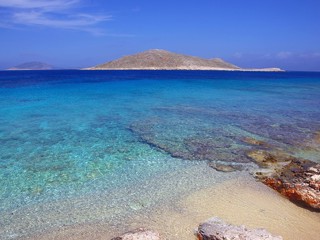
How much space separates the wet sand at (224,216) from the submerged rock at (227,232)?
1.00 ft

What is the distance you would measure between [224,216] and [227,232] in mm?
1246

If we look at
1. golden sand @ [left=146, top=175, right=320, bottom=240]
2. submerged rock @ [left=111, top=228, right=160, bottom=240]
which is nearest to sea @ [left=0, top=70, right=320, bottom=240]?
golden sand @ [left=146, top=175, right=320, bottom=240]

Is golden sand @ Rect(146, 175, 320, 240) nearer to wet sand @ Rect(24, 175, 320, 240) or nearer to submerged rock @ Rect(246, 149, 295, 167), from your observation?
wet sand @ Rect(24, 175, 320, 240)

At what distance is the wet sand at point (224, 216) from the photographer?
6523mm

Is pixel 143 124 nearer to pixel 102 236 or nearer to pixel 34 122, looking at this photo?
pixel 34 122

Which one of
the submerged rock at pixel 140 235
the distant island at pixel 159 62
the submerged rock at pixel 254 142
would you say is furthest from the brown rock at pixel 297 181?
the distant island at pixel 159 62

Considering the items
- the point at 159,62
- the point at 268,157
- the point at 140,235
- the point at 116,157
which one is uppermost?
the point at 159,62

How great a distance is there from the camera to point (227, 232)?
235 inches

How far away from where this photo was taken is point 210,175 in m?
9.74

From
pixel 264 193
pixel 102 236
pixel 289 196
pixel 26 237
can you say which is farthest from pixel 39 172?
pixel 289 196

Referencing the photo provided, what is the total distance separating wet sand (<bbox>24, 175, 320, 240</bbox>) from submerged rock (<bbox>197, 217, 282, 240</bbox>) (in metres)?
0.30

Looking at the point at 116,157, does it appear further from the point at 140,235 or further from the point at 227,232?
the point at 227,232

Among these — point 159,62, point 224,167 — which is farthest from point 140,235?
point 159,62

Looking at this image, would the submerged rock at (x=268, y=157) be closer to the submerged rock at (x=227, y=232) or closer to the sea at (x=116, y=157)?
the sea at (x=116, y=157)
